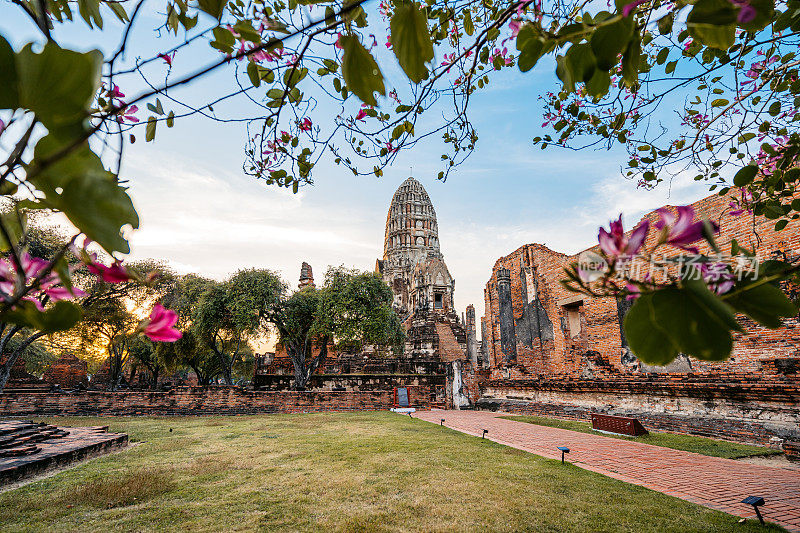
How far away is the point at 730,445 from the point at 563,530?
18.9 feet

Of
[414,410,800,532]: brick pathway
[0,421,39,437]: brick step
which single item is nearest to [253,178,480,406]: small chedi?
[414,410,800,532]: brick pathway

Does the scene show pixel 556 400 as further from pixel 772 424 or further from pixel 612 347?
pixel 772 424

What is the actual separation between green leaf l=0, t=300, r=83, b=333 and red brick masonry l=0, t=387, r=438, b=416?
13.9 m

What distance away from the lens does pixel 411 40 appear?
713mm

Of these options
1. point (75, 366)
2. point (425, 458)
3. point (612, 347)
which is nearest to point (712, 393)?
point (612, 347)

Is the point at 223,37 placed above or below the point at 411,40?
above

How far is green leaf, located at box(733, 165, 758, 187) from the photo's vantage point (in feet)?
5.56

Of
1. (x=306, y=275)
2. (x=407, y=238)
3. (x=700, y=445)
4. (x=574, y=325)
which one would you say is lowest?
(x=700, y=445)

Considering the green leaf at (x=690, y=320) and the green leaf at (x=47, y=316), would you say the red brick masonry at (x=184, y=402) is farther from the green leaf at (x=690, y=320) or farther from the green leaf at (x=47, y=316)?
the green leaf at (x=690, y=320)

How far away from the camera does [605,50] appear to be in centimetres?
68

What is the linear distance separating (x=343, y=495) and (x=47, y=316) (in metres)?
4.20

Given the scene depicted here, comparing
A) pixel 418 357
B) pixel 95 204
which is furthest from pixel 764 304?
pixel 418 357

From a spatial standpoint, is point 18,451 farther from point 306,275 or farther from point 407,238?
point 407,238

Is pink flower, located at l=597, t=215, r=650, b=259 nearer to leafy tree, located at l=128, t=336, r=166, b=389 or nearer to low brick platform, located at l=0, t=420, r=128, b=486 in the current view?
low brick platform, located at l=0, t=420, r=128, b=486
